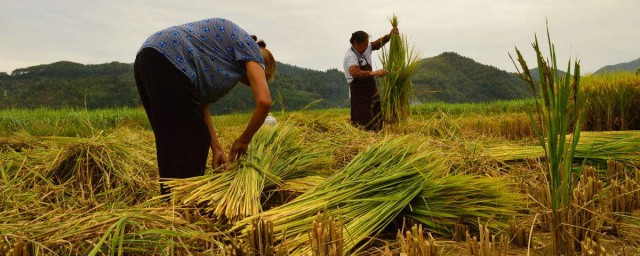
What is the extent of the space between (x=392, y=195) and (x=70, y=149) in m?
2.07

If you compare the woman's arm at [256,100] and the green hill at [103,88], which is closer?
the woman's arm at [256,100]

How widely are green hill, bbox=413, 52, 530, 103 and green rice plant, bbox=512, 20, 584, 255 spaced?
62.9 metres

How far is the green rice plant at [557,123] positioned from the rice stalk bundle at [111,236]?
1120mm

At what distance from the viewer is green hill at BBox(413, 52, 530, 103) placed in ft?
217

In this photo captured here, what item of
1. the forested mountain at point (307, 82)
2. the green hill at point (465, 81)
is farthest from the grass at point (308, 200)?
the green hill at point (465, 81)

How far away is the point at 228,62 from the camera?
2305 millimetres

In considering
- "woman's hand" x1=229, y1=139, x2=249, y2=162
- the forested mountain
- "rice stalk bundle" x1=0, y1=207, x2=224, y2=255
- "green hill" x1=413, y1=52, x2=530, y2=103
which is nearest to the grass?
"rice stalk bundle" x1=0, y1=207, x2=224, y2=255

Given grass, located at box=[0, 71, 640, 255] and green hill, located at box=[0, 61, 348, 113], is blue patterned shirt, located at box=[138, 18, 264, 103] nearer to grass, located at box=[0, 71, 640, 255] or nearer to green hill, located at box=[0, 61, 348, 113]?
grass, located at box=[0, 71, 640, 255]

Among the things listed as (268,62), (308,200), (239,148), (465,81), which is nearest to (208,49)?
(268,62)

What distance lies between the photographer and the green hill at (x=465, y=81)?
66.2 metres

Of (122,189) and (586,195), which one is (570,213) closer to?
(586,195)

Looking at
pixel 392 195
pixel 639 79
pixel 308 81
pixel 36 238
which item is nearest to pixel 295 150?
pixel 392 195

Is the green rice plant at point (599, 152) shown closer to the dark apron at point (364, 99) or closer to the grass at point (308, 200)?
the grass at point (308, 200)

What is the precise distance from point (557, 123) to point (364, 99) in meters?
3.99
